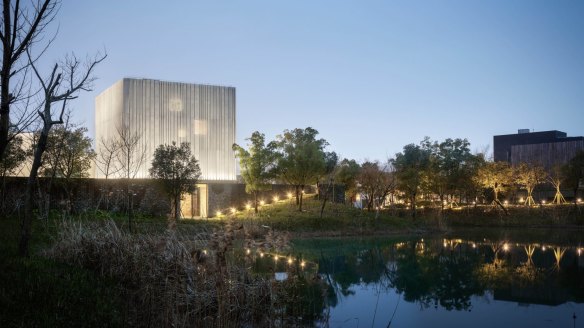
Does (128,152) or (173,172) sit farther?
(173,172)

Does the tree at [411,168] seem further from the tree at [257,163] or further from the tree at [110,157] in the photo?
the tree at [110,157]

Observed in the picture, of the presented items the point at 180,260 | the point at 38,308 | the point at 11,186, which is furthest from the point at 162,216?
the point at 38,308

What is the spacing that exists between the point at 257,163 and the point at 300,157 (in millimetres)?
2922

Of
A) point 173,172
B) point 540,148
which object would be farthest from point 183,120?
point 540,148

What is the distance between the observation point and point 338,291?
11656 millimetres

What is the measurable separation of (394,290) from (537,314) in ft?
11.3

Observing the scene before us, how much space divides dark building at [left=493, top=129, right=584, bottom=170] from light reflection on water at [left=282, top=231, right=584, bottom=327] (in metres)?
27.9

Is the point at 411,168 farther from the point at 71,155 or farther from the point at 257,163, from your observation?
the point at 71,155

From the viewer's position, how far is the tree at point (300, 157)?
30.8m

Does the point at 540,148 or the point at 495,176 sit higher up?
the point at 540,148

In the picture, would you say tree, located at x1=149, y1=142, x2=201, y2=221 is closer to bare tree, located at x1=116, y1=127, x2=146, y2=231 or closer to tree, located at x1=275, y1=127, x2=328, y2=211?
bare tree, located at x1=116, y1=127, x2=146, y2=231

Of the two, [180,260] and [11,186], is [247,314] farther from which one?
[11,186]

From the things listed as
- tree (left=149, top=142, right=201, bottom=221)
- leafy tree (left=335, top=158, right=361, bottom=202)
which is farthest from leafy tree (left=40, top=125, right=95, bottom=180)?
leafy tree (left=335, top=158, right=361, bottom=202)

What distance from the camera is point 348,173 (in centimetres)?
3988
